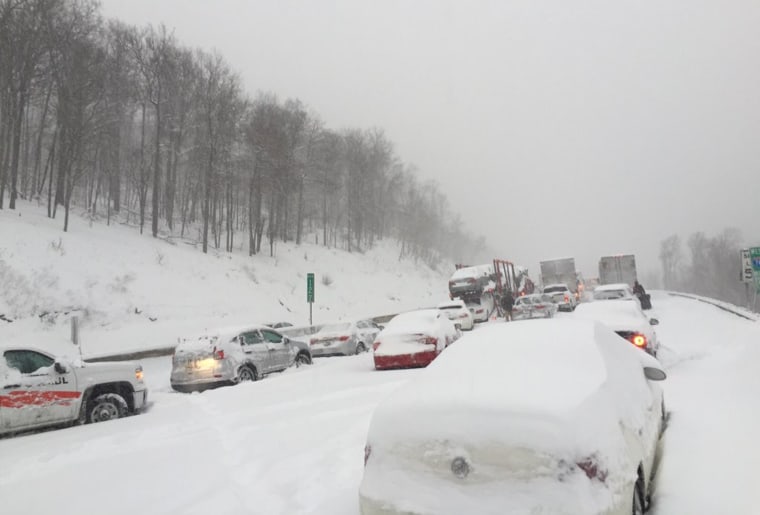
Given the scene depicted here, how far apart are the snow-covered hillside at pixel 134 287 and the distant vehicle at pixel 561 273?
11.6 meters

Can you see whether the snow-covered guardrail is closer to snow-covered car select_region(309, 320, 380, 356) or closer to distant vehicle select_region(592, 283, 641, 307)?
distant vehicle select_region(592, 283, 641, 307)

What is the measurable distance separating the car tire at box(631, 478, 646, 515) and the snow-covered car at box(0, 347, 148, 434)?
9.03 meters

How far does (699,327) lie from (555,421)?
68.4 feet

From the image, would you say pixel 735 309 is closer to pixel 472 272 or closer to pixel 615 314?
pixel 472 272

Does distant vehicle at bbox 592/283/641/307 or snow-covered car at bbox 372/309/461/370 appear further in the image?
distant vehicle at bbox 592/283/641/307

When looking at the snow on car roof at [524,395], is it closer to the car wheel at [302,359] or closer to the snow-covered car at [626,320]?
the snow-covered car at [626,320]

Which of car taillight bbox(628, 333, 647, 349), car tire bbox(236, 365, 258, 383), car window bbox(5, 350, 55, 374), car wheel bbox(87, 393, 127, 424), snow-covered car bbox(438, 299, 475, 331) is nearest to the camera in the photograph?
car window bbox(5, 350, 55, 374)

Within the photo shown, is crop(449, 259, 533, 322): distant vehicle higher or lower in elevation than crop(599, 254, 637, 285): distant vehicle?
lower

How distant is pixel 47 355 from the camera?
9.05m

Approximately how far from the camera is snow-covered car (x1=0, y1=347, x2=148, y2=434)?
8.33m

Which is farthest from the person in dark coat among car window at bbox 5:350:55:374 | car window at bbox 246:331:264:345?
car window at bbox 5:350:55:374

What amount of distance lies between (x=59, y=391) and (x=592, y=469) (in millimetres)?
9109

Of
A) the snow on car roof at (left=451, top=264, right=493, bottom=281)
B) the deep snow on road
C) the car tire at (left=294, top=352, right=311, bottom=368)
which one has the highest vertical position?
the snow on car roof at (left=451, top=264, right=493, bottom=281)

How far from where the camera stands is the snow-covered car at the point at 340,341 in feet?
59.5
